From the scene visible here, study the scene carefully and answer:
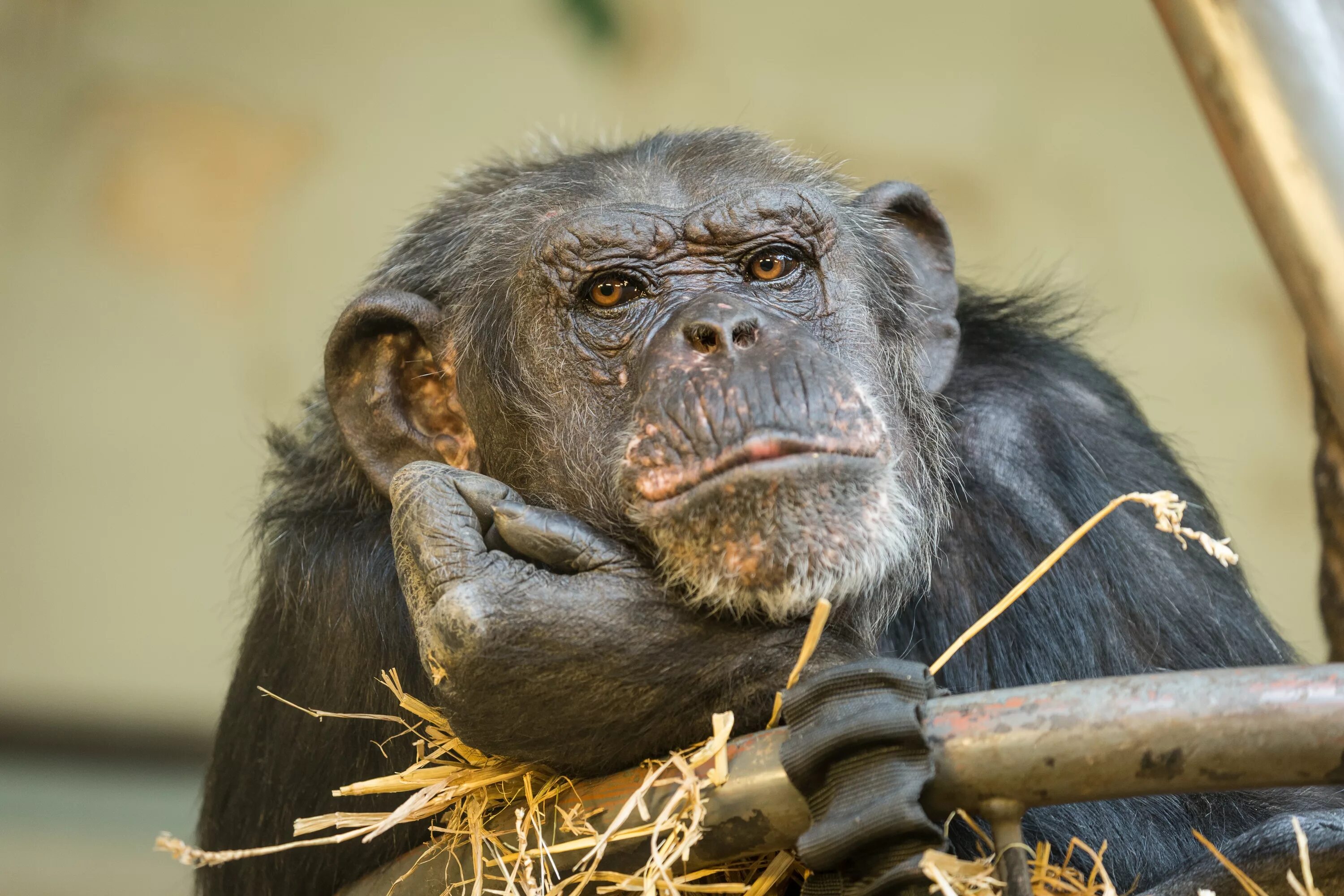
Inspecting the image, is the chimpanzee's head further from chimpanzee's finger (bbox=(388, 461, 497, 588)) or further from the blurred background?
the blurred background

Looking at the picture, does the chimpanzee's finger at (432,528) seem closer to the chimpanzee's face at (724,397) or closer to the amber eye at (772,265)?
the chimpanzee's face at (724,397)

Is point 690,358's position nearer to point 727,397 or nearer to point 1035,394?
point 727,397

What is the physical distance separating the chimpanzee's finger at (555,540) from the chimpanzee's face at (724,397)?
5.9 inches

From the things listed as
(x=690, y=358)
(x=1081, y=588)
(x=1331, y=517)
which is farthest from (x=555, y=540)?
(x=1331, y=517)

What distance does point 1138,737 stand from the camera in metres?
2.08

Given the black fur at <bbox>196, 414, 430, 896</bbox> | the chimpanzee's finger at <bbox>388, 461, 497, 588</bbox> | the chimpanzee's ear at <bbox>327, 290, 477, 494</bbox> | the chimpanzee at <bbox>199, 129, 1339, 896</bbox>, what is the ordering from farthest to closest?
the chimpanzee's ear at <bbox>327, 290, 477, 494</bbox>, the black fur at <bbox>196, 414, 430, 896</bbox>, the chimpanzee at <bbox>199, 129, 1339, 896</bbox>, the chimpanzee's finger at <bbox>388, 461, 497, 588</bbox>

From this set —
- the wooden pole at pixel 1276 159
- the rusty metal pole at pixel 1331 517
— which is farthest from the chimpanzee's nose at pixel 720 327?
the rusty metal pole at pixel 1331 517

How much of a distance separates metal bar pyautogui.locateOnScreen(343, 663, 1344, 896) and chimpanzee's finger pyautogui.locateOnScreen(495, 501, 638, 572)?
36.5 inches

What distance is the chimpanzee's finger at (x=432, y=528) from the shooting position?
2.72 m

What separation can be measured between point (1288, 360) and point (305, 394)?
21.5 ft

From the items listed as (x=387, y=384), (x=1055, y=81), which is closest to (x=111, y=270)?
(x=387, y=384)

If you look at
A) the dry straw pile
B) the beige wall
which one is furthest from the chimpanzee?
the beige wall

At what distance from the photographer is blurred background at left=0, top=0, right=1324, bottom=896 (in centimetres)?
755

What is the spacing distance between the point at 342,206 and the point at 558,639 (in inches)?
228
